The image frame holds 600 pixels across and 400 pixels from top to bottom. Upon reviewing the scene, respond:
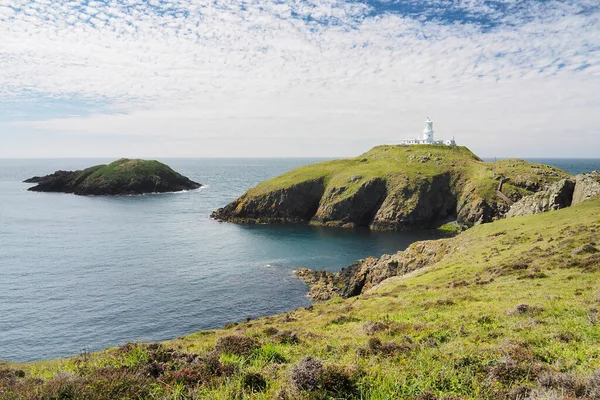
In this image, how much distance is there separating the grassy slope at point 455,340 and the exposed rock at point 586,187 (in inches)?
1062

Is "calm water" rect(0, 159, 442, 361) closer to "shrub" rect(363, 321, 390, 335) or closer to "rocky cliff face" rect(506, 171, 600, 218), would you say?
"rocky cliff face" rect(506, 171, 600, 218)

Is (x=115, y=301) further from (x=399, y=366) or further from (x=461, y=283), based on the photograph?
(x=399, y=366)

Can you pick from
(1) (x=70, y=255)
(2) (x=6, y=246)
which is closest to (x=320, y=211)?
(1) (x=70, y=255)

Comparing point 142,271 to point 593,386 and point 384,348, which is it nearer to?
point 384,348

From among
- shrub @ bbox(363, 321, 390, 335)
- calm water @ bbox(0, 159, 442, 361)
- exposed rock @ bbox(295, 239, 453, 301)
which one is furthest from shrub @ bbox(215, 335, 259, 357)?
exposed rock @ bbox(295, 239, 453, 301)

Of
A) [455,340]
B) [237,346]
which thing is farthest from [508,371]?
[237,346]

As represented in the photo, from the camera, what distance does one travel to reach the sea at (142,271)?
46375 millimetres

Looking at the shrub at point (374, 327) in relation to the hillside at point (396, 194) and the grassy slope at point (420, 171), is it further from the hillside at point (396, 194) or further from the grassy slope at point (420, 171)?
the grassy slope at point (420, 171)

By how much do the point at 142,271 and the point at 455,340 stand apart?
64583 mm

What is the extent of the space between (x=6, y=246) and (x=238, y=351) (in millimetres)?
95749

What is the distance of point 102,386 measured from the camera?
10055 millimetres

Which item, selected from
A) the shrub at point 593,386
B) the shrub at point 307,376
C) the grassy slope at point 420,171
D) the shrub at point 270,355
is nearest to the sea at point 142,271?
the grassy slope at point 420,171

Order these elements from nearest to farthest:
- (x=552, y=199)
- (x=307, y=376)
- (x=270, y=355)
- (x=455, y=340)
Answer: (x=307, y=376), (x=270, y=355), (x=455, y=340), (x=552, y=199)

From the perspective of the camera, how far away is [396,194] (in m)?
125
